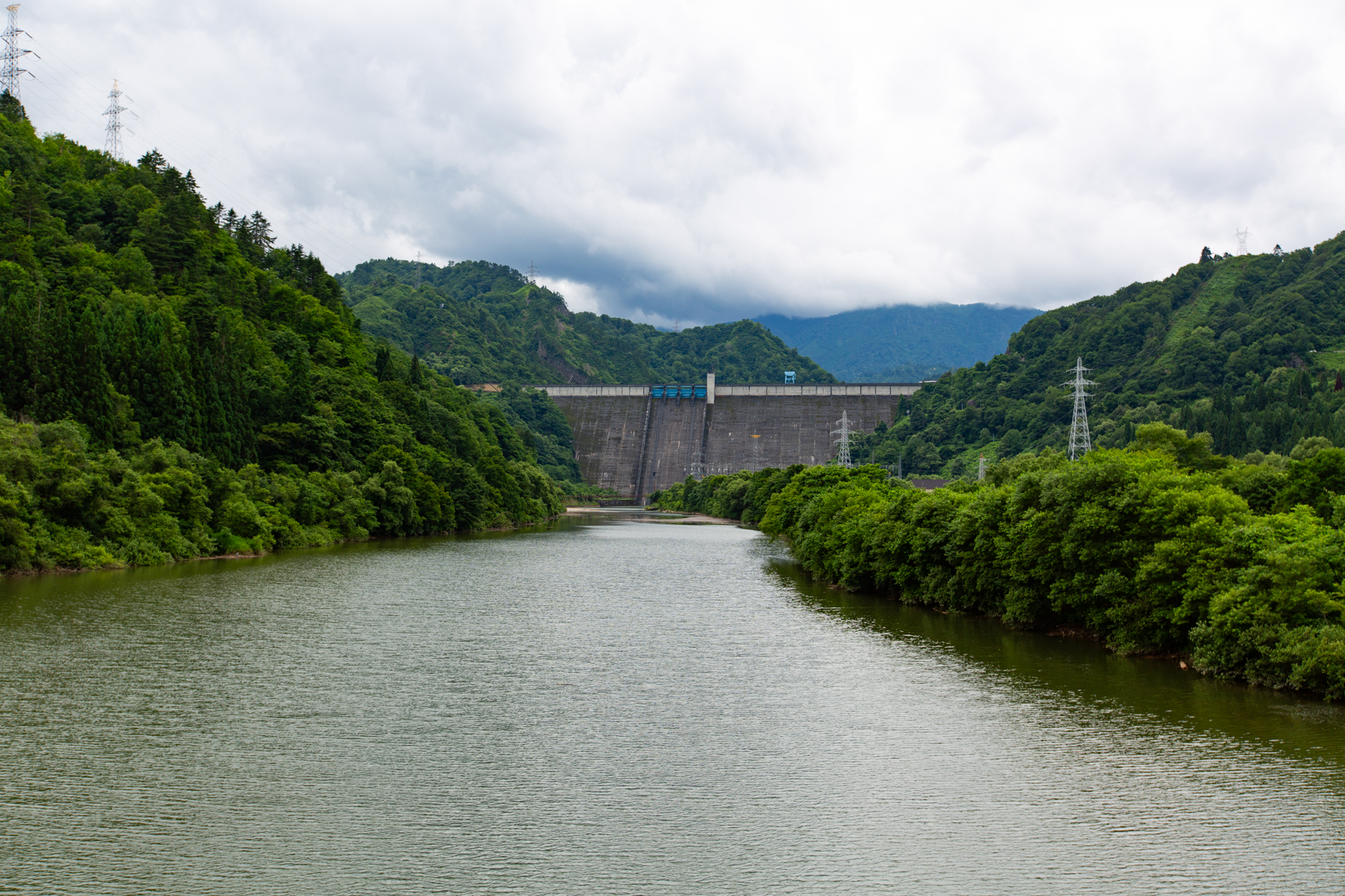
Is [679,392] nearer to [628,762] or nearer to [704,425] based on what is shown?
[704,425]

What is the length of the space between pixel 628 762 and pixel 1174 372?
121m

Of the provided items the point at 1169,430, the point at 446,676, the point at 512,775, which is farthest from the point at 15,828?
the point at 1169,430

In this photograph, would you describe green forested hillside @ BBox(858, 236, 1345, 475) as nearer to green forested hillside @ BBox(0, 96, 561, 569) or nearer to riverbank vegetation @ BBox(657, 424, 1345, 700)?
riverbank vegetation @ BBox(657, 424, 1345, 700)

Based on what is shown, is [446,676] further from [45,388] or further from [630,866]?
[45,388]

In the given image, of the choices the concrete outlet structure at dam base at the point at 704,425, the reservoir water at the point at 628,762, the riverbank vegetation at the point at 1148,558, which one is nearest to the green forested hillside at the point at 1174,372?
the concrete outlet structure at dam base at the point at 704,425

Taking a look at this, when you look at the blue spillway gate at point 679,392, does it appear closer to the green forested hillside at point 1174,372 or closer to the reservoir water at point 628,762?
the green forested hillside at point 1174,372

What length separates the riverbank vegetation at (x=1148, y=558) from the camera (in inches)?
884

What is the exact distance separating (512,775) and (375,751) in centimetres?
276

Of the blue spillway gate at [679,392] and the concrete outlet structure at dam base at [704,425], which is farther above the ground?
the blue spillway gate at [679,392]

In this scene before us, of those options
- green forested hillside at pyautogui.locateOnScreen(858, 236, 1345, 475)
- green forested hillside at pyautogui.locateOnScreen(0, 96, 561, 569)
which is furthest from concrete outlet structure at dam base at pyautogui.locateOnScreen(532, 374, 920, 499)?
green forested hillside at pyautogui.locateOnScreen(0, 96, 561, 569)

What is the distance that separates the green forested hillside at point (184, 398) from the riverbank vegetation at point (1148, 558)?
109 feet

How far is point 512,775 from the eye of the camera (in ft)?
53.8

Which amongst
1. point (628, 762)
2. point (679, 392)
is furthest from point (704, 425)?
point (628, 762)

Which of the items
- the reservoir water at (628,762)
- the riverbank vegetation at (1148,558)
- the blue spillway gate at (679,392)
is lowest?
the reservoir water at (628,762)
